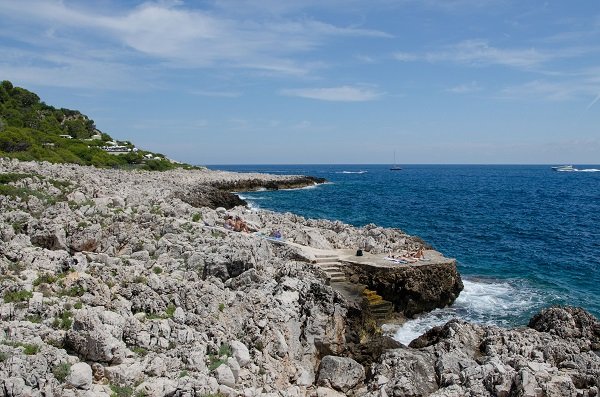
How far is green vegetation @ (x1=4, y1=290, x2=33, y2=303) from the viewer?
1224 centimetres

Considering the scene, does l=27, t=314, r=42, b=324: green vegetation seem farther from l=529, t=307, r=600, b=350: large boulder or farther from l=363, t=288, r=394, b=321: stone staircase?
l=529, t=307, r=600, b=350: large boulder

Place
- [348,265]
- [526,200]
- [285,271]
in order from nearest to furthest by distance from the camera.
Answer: [285,271] → [348,265] → [526,200]

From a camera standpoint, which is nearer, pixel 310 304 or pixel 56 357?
pixel 56 357

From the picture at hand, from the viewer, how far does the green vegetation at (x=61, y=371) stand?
9844 millimetres

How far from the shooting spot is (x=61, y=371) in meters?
9.92

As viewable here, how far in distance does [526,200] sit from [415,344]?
214ft

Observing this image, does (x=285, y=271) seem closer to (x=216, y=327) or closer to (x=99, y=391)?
(x=216, y=327)

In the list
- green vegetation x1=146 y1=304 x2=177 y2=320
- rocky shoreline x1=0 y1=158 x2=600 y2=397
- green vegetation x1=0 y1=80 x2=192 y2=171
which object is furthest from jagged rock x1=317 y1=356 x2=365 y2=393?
green vegetation x1=0 y1=80 x2=192 y2=171

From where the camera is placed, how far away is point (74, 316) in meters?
11.6

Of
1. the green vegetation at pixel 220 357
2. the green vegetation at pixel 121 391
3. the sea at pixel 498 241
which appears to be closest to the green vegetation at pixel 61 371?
the green vegetation at pixel 121 391

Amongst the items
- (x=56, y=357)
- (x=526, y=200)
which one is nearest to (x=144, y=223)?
(x=56, y=357)

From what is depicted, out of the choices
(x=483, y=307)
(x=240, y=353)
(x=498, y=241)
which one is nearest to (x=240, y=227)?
(x=483, y=307)

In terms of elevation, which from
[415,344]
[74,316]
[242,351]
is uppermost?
[74,316]

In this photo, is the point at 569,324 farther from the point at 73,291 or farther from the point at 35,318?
the point at 35,318
